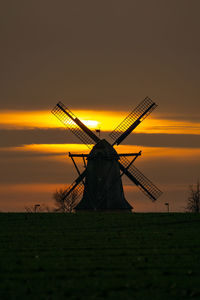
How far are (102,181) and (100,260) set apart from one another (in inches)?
1913

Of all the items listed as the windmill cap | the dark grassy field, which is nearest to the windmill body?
the windmill cap

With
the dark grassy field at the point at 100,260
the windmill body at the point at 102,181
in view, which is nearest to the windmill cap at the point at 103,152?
the windmill body at the point at 102,181

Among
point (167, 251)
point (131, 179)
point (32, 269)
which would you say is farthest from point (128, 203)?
point (32, 269)

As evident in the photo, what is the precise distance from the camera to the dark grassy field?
59.4 feet

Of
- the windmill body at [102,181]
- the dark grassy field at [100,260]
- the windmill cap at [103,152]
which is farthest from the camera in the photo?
the windmill body at [102,181]

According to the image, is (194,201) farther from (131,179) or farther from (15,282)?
(15,282)

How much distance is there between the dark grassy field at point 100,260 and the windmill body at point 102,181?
29543 mm

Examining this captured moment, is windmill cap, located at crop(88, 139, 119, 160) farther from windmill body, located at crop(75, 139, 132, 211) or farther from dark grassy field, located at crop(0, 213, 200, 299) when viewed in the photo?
dark grassy field, located at crop(0, 213, 200, 299)

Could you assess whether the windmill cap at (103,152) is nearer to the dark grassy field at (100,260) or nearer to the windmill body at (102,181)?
the windmill body at (102,181)

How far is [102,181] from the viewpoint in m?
72.6

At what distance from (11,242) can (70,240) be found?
9.01 feet

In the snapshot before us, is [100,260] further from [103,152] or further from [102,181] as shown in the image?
[102,181]

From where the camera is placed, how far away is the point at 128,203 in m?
75.5

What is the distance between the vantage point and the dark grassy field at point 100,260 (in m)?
18.1
